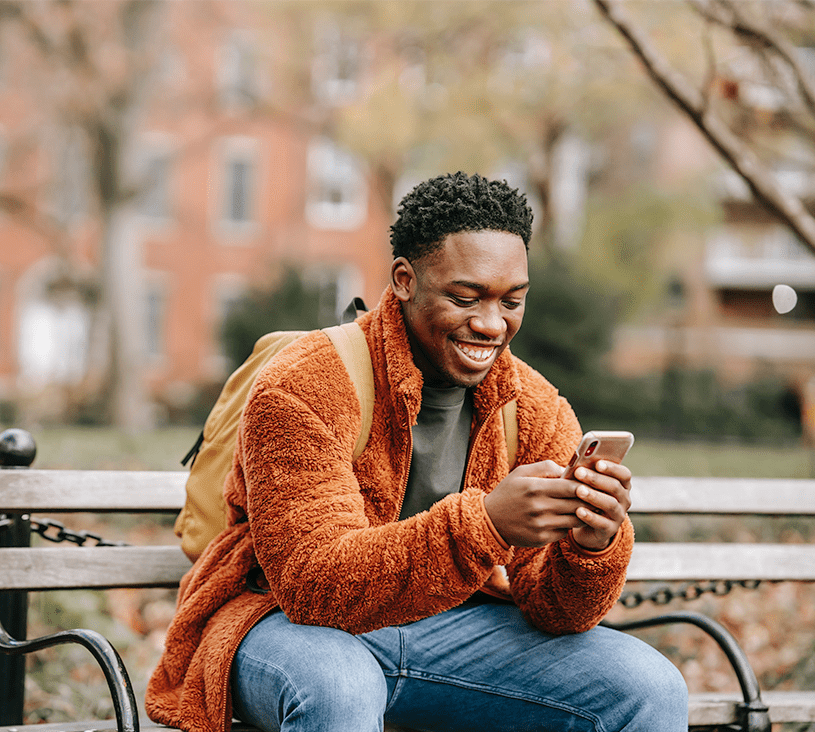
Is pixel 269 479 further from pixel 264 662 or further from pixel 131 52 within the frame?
pixel 131 52

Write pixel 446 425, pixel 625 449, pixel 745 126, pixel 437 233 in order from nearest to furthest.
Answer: pixel 625 449
pixel 437 233
pixel 446 425
pixel 745 126

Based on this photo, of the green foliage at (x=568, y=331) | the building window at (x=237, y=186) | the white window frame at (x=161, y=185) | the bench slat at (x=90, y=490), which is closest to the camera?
the bench slat at (x=90, y=490)

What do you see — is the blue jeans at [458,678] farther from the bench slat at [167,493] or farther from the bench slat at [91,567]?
the bench slat at [167,493]

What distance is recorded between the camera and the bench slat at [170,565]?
2.51m

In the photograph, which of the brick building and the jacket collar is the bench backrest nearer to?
the jacket collar

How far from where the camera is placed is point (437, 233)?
203cm

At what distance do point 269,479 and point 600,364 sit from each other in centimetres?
1434

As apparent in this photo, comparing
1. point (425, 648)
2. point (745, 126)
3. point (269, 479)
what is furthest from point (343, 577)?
point (745, 126)

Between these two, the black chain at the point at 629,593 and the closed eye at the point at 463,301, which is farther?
the black chain at the point at 629,593

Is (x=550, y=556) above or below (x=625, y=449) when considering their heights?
below

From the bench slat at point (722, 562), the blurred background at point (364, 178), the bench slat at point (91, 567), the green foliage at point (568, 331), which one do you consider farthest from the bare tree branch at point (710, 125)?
the green foliage at point (568, 331)

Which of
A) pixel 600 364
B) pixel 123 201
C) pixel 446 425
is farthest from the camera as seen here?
pixel 600 364

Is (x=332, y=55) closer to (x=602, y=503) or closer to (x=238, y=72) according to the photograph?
(x=238, y=72)

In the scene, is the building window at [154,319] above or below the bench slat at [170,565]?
below
